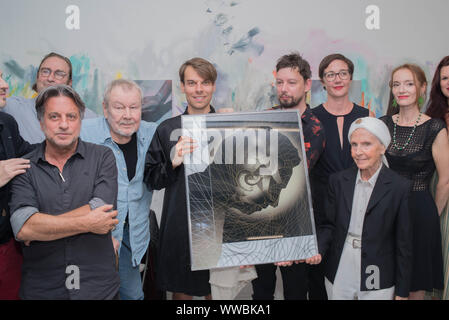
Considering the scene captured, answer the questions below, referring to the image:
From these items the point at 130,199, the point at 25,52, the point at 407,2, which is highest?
the point at 407,2

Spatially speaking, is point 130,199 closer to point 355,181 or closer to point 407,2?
point 355,181

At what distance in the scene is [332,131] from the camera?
8.58ft

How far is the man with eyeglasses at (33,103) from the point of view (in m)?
2.62

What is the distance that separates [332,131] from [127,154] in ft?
4.85

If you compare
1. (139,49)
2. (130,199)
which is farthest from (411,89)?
(139,49)

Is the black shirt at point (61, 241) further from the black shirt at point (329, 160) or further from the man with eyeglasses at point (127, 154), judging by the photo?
the black shirt at point (329, 160)

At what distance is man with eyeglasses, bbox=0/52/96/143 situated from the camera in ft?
8.58

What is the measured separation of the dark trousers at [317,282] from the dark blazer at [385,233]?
564mm

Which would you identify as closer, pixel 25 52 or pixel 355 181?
pixel 355 181

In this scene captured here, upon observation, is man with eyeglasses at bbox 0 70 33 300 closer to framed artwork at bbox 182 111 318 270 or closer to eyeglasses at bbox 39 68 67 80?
eyeglasses at bbox 39 68 67 80

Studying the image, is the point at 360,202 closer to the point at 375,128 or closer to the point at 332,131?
the point at 375,128

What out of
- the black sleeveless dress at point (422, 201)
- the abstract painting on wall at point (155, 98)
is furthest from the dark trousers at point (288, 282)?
the abstract painting on wall at point (155, 98)

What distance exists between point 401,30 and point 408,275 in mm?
2821

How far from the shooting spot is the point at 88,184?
5.75 ft
